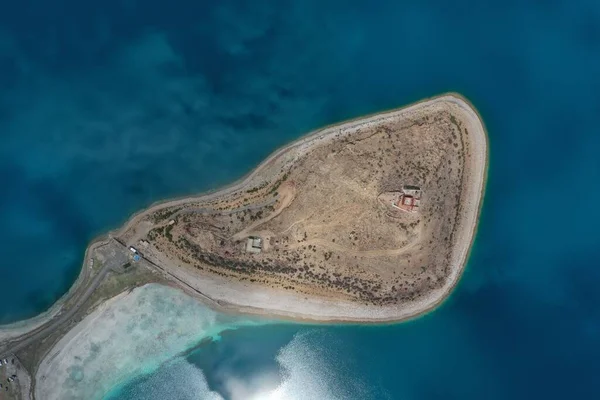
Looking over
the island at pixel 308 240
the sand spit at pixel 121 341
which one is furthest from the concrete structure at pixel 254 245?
the sand spit at pixel 121 341

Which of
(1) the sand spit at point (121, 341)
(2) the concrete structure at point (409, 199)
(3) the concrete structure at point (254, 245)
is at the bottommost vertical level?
(1) the sand spit at point (121, 341)

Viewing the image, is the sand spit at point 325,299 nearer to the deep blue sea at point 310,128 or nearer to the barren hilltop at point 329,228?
the barren hilltop at point 329,228

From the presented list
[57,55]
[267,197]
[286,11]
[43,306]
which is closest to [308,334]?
[267,197]

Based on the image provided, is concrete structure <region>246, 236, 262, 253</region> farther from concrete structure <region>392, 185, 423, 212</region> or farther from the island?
concrete structure <region>392, 185, 423, 212</region>

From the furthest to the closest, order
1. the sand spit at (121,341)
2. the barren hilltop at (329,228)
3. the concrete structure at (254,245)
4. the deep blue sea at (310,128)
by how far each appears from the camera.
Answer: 1. the deep blue sea at (310,128)
2. the barren hilltop at (329,228)
3. the concrete structure at (254,245)
4. the sand spit at (121,341)

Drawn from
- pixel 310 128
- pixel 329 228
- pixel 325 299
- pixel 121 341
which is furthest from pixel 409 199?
pixel 121 341
